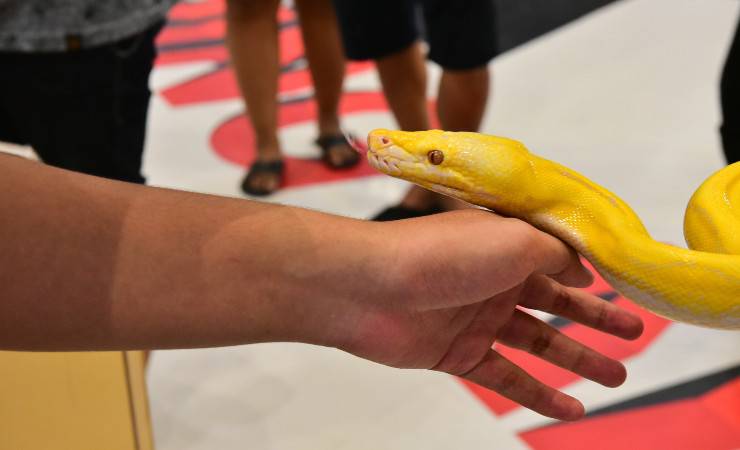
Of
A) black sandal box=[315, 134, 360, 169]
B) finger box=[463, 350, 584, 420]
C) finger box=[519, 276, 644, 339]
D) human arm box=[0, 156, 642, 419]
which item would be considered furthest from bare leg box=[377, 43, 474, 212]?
human arm box=[0, 156, 642, 419]

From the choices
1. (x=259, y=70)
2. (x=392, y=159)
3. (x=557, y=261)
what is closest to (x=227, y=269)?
(x=392, y=159)

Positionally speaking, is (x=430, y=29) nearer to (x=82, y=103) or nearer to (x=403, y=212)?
(x=403, y=212)

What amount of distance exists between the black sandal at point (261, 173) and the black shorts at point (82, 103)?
81 cm

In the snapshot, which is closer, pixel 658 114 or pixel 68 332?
pixel 68 332

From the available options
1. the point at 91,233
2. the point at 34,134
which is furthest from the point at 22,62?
the point at 91,233

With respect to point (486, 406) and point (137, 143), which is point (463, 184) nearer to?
point (486, 406)

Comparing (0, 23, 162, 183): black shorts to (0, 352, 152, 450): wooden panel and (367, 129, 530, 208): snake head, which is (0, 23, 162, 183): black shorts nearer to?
(0, 352, 152, 450): wooden panel

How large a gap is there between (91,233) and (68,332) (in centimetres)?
11

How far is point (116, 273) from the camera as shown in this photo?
823mm

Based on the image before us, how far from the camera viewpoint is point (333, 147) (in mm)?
2688

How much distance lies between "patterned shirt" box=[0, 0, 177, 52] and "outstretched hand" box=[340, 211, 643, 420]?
2.98ft

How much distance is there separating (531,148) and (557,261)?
1763 millimetres

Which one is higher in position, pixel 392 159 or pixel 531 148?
pixel 392 159

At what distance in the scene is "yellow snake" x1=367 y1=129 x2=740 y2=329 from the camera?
89 centimetres
